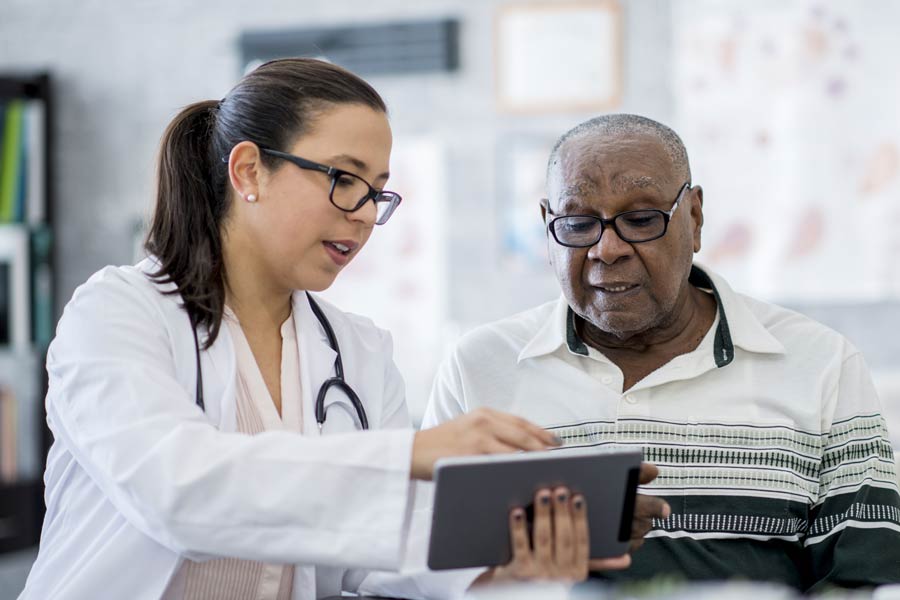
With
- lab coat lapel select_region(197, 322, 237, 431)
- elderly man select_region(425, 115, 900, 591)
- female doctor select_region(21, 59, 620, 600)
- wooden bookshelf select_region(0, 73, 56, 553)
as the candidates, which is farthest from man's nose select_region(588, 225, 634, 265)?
wooden bookshelf select_region(0, 73, 56, 553)

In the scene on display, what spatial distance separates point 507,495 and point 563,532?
9 cm

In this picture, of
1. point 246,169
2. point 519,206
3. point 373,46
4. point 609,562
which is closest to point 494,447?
point 609,562

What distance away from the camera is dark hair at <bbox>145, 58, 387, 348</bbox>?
144 centimetres

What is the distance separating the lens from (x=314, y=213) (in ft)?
4.67

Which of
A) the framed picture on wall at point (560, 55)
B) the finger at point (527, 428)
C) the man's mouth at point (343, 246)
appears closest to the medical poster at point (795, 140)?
the framed picture on wall at point (560, 55)

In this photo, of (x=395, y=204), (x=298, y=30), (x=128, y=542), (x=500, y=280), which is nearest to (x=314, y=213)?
(x=395, y=204)

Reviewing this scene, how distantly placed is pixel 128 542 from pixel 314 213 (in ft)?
1.69

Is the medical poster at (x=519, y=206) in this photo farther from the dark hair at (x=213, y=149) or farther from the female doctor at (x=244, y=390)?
the dark hair at (x=213, y=149)

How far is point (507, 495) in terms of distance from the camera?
114 cm

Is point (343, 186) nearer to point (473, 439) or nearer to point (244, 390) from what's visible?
point (244, 390)

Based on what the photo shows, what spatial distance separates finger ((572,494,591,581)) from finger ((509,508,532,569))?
60mm

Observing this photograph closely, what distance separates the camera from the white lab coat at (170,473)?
3.76 feet

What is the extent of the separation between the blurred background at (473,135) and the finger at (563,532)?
2.02 m

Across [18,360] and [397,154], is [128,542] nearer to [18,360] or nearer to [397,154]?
[397,154]
